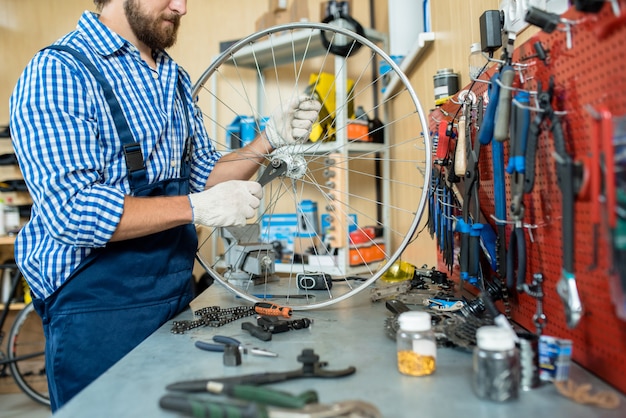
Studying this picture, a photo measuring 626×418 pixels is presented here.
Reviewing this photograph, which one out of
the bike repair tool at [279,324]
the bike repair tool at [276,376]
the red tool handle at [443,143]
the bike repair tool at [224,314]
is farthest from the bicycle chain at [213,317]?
the red tool handle at [443,143]

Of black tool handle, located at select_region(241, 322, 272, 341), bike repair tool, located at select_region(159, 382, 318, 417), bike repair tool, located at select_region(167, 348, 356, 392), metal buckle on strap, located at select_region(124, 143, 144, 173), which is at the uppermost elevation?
metal buckle on strap, located at select_region(124, 143, 144, 173)

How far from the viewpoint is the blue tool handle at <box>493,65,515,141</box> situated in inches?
29.5

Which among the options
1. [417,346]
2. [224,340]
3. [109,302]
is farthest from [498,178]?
[109,302]

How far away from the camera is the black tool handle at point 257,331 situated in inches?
35.1

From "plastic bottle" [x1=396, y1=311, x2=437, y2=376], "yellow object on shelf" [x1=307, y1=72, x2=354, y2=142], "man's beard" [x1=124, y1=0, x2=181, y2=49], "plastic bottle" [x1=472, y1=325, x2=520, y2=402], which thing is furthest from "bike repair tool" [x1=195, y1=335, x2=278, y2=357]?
"yellow object on shelf" [x1=307, y1=72, x2=354, y2=142]

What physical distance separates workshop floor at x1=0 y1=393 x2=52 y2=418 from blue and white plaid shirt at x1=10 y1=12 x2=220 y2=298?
1.82m

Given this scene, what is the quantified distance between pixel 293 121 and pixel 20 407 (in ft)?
7.53

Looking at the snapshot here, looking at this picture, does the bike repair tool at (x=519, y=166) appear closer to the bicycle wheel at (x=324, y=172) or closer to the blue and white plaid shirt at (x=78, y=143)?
the bicycle wheel at (x=324, y=172)

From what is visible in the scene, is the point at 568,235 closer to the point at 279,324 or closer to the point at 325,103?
the point at 279,324

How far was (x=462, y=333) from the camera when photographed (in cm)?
81

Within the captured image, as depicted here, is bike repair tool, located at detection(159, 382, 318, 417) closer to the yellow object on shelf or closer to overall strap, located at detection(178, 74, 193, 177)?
overall strap, located at detection(178, 74, 193, 177)

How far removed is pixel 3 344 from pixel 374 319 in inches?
108

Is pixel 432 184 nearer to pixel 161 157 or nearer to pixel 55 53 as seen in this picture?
pixel 161 157

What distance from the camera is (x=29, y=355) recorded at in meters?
2.56
